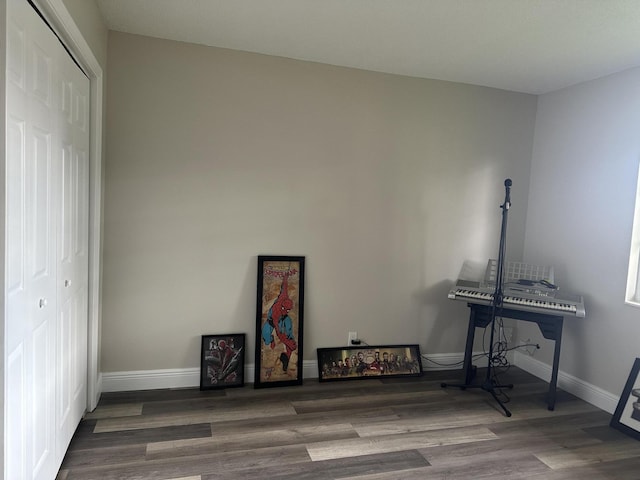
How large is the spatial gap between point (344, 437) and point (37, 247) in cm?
195

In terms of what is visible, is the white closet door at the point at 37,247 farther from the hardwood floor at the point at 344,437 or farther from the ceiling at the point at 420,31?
the ceiling at the point at 420,31

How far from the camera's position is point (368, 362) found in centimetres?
361

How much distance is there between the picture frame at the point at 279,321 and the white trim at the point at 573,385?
2.05 m

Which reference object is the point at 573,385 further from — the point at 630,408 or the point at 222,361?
the point at 222,361

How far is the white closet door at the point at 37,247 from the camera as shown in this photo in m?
1.46

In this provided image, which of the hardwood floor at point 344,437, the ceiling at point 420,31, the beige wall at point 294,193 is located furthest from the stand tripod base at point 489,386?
the ceiling at point 420,31

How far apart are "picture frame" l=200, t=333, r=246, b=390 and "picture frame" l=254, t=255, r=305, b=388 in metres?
0.13

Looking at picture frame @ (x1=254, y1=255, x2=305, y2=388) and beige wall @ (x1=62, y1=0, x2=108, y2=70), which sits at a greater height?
beige wall @ (x1=62, y1=0, x2=108, y2=70)

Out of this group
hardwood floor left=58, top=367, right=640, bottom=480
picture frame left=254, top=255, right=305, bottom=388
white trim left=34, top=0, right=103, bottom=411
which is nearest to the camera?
hardwood floor left=58, top=367, right=640, bottom=480

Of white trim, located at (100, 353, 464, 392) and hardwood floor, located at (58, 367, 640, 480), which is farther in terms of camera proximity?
white trim, located at (100, 353, 464, 392)

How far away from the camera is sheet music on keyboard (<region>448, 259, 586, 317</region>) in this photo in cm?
316

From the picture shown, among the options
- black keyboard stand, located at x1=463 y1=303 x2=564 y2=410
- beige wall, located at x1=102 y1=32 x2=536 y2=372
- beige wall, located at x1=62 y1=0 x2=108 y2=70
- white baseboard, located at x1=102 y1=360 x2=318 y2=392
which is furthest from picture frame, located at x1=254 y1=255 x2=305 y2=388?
beige wall, located at x1=62 y1=0 x2=108 y2=70

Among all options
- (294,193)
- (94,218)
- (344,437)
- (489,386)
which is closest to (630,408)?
(489,386)

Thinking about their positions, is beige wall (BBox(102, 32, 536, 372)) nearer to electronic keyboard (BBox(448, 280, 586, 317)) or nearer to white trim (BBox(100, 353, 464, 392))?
white trim (BBox(100, 353, 464, 392))
